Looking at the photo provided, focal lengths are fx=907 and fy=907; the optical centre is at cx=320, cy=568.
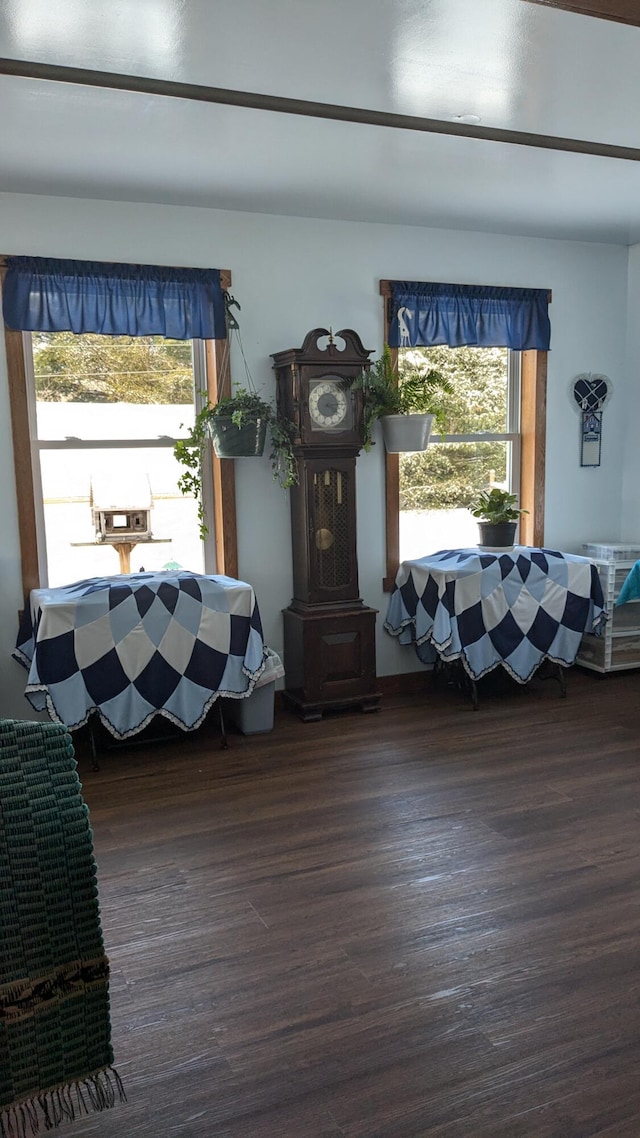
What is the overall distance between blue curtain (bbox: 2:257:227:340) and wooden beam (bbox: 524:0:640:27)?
8.07ft

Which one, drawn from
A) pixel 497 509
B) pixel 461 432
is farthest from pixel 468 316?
pixel 497 509

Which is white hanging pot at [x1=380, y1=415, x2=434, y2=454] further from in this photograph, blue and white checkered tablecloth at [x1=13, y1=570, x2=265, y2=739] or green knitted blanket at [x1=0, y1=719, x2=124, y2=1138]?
green knitted blanket at [x1=0, y1=719, x2=124, y2=1138]

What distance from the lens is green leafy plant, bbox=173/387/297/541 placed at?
438 centimetres

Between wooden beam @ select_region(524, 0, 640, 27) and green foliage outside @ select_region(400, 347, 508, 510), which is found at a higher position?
wooden beam @ select_region(524, 0, 640, 27)

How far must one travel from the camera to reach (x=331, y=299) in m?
4.78

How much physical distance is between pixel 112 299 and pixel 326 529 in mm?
1510

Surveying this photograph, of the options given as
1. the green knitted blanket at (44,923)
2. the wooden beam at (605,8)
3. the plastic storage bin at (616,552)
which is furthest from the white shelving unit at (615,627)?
the green knitted blanket at (44,923)

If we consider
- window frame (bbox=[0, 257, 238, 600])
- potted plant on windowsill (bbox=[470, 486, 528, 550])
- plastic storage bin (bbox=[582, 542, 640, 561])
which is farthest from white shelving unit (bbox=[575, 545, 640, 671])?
window frame (bbox=[0, 257, 238, 600])

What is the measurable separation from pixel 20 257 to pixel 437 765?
293 cm

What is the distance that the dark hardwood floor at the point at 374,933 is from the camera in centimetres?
192

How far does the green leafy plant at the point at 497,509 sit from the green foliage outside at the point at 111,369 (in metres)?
1.71

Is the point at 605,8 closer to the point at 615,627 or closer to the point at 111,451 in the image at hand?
the point at 111,451

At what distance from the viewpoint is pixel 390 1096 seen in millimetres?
1930

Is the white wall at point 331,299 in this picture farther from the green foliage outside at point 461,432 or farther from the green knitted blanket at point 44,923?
the green knitted blanket at point 44,923
